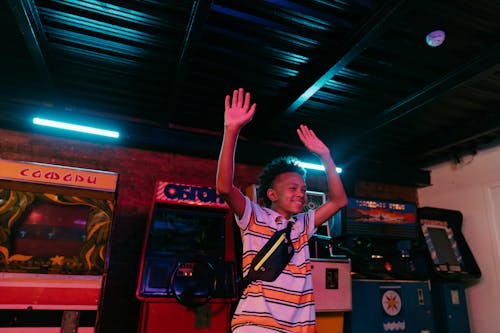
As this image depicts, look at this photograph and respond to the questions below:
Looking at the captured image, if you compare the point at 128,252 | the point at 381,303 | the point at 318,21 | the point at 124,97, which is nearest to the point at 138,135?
the point at 124,97

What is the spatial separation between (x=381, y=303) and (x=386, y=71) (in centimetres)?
247

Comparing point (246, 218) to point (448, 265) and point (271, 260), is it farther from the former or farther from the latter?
point (448, 265)

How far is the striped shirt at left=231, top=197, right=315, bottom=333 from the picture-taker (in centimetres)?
157

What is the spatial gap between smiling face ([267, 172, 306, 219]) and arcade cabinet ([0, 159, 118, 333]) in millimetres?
1509

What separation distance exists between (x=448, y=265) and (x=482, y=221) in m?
0.90

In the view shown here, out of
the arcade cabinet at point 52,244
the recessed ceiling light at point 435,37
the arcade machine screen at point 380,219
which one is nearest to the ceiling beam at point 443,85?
the recessed ceiling light at point 435,37

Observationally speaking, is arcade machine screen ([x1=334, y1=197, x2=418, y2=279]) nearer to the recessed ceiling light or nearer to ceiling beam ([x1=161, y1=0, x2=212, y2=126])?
the recessed ceiling light

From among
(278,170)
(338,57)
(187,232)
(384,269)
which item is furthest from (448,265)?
(278,170)

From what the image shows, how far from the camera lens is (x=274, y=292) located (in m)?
1.63

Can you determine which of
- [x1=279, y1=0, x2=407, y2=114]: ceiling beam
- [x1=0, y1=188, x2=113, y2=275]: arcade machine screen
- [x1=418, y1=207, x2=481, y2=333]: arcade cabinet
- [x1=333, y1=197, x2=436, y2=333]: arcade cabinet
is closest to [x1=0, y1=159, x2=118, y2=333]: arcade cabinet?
[x1=0, y1=188, x2=113, y2=275]: arcade machine screen

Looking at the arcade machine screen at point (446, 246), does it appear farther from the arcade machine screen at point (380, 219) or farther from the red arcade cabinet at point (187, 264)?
the red arcade cabinet at point (187, 264)

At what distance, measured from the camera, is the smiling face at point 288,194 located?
1938 millimetres

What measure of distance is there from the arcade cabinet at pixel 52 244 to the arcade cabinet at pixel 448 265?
150 inches

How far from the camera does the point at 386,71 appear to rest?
340 cm
